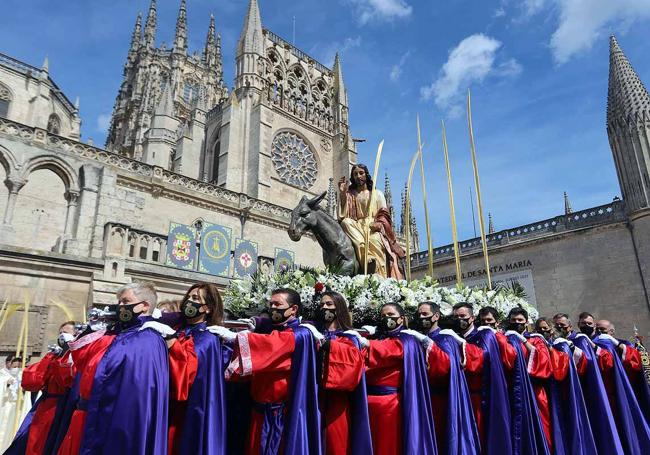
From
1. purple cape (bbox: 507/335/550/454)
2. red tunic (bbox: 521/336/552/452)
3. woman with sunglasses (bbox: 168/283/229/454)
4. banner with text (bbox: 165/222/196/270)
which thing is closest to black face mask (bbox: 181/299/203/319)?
woman with sunglasses (bbox: 168/283/229/454)

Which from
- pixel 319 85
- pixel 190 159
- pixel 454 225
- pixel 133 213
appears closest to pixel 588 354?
pixel 454 225

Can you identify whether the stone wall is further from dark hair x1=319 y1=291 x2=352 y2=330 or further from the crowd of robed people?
dark hair x1=319 y1=291 x2=352 y2=330

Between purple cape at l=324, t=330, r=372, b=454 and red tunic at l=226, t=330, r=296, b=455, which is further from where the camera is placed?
purple cape at l=324, t=330, r=372, b=454

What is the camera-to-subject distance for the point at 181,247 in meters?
15.2

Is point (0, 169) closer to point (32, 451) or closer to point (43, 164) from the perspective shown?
point (43, 164)

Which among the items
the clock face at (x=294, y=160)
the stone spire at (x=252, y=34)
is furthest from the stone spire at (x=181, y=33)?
the clock face at (x=294, y=160)

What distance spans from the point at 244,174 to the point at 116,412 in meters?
26.9

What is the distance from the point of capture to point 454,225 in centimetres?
746

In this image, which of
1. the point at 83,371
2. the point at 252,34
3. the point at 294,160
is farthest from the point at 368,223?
the point at 252,34

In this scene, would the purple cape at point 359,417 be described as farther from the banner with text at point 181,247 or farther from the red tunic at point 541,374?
the banner with text at point 181,247

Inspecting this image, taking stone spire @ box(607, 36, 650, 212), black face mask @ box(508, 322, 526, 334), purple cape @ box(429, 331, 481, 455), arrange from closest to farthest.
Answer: purple cape @ box(429, 331, 481, 455) → black face mask @ box(508, 322, 526, 334) → stone spire @ box(607, 36, 650, 212)

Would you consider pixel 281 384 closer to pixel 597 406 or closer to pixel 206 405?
pixel 206 405

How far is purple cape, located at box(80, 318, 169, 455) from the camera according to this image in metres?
2.58

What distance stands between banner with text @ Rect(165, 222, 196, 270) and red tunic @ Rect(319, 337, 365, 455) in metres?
12.1
